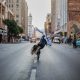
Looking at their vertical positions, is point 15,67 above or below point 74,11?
below

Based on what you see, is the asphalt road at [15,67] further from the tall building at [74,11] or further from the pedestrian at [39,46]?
the tall building at [74,11]

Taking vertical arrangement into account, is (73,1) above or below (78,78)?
above

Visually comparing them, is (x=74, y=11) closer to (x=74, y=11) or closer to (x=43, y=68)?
(x=74, y=11)

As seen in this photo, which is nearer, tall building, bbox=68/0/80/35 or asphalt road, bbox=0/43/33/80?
asphalt road, bbox=0/43/33/80

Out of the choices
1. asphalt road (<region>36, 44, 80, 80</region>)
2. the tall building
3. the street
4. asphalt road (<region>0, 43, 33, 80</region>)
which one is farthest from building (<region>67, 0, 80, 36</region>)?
asphalt road (<region>36, 44, 80, 80</region>)

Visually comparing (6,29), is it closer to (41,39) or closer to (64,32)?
(64,32)

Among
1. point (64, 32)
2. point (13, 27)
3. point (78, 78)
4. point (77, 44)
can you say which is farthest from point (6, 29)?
point (78, 78)

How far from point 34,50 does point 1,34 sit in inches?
3683

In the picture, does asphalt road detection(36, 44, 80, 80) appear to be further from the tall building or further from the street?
the tall building

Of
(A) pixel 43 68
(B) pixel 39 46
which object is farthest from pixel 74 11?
(A) pixel 43 68

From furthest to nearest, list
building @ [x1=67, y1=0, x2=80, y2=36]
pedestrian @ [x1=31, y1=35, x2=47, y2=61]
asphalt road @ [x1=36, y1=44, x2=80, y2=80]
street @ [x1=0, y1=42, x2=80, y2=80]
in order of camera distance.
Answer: building @ [x1=67, y1=0, x2=80, y2=36] → pedestrian @ [x1=31, y1=35, x2=47, y2=61] → street @ [x1=0, y1=42, x2=80, y2=80] → asphalt road @ [x1=36, y1=44, x2=80, y2=80]

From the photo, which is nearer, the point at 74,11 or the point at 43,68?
the point at 43,68

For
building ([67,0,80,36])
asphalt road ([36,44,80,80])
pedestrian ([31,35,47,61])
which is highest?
building ([67,0,80,36])

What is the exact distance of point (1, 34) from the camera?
380ft
